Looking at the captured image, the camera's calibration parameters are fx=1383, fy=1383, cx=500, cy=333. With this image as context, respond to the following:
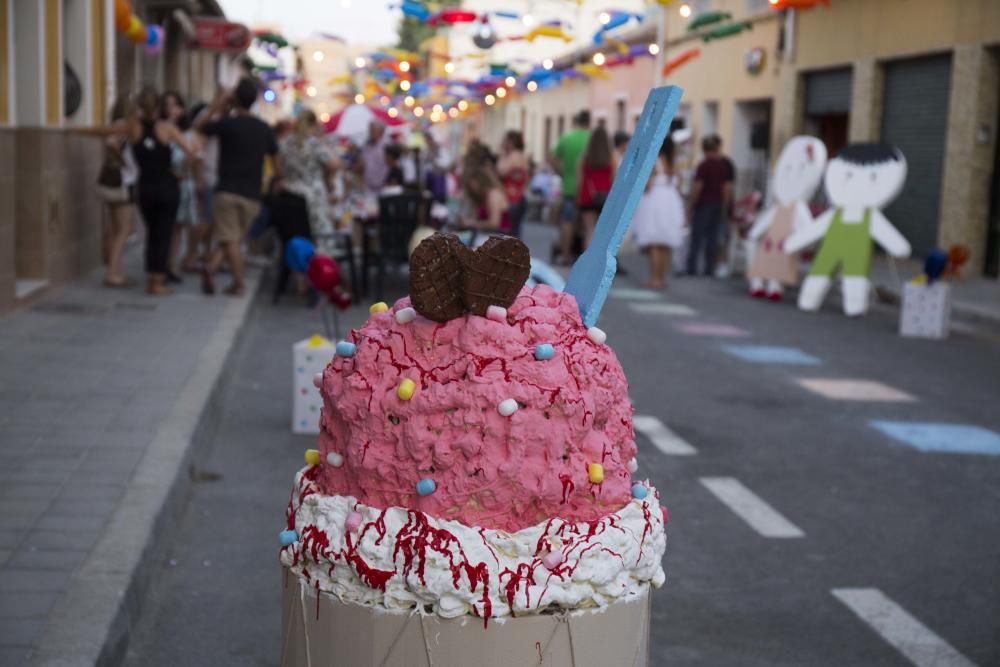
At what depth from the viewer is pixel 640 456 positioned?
743 cm

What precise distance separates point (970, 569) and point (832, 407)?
3.59m

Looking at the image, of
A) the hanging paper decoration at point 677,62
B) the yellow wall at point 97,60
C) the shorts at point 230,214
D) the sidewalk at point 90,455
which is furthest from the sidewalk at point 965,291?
the yellow wall at point 97,60

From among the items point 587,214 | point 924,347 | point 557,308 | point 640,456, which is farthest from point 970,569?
point 587,214

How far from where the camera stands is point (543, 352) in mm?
2889

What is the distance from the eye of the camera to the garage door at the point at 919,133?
20.5m

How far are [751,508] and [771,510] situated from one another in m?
0.09

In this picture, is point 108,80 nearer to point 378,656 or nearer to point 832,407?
point 832,407

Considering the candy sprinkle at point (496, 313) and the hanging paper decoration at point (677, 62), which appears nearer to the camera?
the candy sprinkle at point (496, 313)

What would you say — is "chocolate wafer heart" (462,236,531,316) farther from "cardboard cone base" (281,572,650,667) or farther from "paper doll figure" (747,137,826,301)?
"paper doll figure" (747,137,826,301)

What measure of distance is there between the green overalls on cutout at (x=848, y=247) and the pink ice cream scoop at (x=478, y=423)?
39.1 feet

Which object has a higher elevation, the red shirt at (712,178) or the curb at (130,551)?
the red shirt at (712,178)

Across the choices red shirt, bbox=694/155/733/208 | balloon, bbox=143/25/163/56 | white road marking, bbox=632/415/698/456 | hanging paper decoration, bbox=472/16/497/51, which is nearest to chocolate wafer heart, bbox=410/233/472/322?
white road marking, bbox=632/415/698/456

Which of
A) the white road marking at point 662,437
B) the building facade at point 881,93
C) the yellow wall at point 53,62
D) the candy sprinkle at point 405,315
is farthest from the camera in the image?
the building facade at point 881,93

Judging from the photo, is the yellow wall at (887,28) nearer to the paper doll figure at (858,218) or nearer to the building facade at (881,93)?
the building facade at (881,93)
